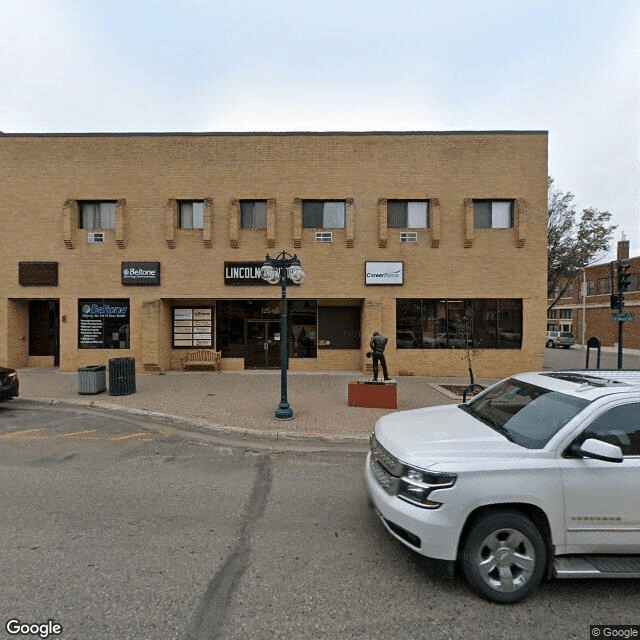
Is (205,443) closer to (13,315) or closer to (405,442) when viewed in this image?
(405,442)

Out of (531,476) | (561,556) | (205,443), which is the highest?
(531,476)

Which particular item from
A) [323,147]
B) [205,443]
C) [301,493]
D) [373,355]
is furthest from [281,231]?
[301,493]

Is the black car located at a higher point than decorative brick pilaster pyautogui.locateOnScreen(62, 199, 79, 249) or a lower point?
lower

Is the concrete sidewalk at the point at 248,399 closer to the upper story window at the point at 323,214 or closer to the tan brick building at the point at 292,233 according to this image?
the tan brick building at the point at 292,233

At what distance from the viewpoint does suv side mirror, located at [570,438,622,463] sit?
2.60m

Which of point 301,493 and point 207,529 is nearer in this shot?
point 207,529

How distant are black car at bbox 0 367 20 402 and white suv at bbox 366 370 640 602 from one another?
380 inches

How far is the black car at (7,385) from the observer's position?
836 cm

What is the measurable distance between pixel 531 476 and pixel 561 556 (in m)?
0.71

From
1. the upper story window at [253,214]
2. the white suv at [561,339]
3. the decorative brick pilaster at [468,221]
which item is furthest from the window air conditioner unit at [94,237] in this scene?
the white suv at [561,339]

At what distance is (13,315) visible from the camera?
14.4m

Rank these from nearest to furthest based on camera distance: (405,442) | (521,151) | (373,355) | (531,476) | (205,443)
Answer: (531,476)
(405,442)
(205,443)
(373,355)
(521,151)

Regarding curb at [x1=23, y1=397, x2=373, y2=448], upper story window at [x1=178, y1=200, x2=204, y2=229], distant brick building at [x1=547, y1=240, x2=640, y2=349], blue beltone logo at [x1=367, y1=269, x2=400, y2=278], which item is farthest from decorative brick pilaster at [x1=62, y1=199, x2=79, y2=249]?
distant brick building at [x1=547, y1=240, x2=640, y2=349]

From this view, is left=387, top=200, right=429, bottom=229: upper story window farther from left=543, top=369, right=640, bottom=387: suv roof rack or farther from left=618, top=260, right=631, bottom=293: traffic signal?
left=543, top=369, right=640, bottom=387: suv roof rack
